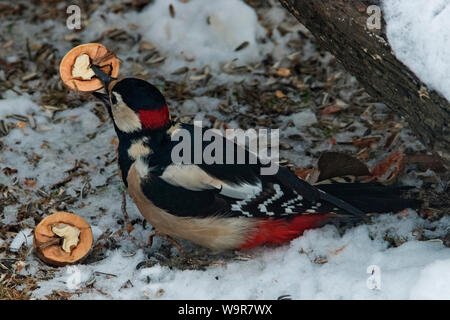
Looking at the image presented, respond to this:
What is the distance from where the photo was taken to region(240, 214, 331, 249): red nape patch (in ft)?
10.9

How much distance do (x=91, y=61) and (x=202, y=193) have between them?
3.15 feet

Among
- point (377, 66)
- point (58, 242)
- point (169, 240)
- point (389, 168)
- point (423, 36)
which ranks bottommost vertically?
point (58, 242)

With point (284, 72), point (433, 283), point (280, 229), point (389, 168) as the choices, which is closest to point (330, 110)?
point (284, 72)

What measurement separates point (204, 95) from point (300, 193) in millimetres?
1527

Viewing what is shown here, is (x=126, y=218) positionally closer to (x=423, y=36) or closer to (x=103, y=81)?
(x=103, y=81)

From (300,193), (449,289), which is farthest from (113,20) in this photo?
(449,289)

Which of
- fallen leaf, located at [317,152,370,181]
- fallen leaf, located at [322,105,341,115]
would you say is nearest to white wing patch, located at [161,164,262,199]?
fallen leaf, located at [317,152,370,181]

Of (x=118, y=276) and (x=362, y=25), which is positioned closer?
(x=362, y=25)

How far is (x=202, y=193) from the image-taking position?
3.19m

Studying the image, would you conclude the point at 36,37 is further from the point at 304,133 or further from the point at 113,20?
the point at 304,133

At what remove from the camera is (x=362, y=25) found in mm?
2984

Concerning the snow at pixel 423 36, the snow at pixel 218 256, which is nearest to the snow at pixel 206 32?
the snow at pixel 218 256

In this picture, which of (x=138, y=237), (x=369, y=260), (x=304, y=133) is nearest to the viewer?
(x=369, y=260)

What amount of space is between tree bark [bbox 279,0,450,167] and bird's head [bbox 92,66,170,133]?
0.86 m
